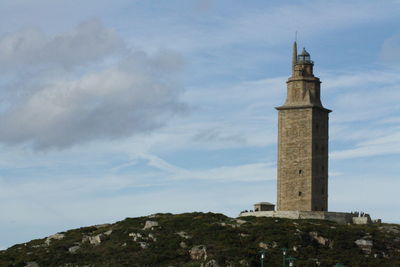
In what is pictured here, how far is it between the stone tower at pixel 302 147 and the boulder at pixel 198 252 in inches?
833

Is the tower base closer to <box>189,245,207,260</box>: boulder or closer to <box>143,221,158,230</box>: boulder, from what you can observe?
<box>143,221,158,230</box>: boulder

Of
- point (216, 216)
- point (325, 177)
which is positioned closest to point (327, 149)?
point (325, 177)

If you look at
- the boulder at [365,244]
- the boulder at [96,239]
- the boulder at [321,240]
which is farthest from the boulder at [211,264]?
the boulder at [365,244]

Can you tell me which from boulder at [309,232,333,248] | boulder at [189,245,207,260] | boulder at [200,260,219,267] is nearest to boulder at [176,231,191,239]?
boulder at [189,245,207,260]

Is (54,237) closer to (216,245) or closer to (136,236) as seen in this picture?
(136,236)

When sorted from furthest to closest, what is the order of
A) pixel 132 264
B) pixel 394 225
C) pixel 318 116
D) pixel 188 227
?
1. pixel 318 116
2. pixel 394 225
3. pixel 188 227
4. pixel 132 264

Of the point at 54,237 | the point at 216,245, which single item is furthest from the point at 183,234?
the point at 54,237

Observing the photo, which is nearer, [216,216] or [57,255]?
[57,255]

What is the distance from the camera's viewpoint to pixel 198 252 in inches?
3108

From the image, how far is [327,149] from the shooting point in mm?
100375

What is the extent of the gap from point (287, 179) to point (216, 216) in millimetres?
10248

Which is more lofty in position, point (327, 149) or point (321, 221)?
point (327, 149)

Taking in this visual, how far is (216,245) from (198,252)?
228 cm

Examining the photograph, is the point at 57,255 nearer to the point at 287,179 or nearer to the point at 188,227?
the point at 188,227
